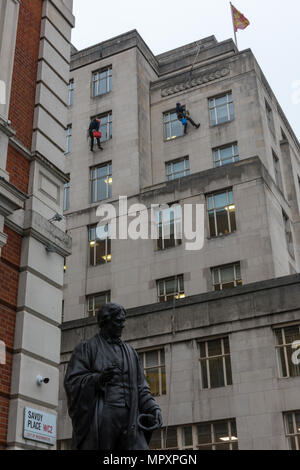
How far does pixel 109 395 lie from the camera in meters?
7.02

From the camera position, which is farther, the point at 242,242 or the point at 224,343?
the point at 242,242

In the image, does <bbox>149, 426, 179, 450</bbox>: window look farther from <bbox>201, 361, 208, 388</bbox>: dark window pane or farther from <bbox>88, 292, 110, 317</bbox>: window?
<bbox>88, 292, 110, 317</bbox>: window

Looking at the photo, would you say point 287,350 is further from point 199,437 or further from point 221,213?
point 221,213

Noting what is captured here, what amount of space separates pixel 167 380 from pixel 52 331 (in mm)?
15864

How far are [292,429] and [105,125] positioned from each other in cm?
2438

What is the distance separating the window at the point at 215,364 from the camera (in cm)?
2698

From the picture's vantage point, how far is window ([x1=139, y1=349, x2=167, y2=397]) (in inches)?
1101

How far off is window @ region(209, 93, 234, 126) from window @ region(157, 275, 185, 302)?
37.5ft

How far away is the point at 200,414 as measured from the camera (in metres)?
26.7

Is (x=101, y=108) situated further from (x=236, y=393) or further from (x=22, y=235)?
(x=22, y=235)

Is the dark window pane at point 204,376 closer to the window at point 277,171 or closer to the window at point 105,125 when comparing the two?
the window at point 277,171

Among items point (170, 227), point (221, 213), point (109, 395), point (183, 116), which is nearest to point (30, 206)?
point (109, 395)
